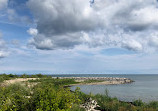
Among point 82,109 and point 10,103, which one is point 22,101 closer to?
point 10,103

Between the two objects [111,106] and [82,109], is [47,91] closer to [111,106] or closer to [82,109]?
[82,109]

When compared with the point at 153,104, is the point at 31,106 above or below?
above

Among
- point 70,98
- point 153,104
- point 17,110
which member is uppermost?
point 70,98

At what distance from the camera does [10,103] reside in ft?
30.1

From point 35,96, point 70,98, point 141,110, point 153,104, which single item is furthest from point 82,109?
point 153,104

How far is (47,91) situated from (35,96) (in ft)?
2.34

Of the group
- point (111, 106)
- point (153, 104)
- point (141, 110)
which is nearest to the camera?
point (141, 110)

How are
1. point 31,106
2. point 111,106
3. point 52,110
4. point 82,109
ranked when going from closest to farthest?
point 52,110
point 31,106
point 82,109
point 111,106

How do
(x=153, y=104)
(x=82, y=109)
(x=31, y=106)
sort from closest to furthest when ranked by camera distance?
(x=31, y=106), (x=82, y=109), (x=153, y=104)

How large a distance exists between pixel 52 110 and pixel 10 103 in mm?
3111

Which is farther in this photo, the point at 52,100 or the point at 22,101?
the point at 22,101

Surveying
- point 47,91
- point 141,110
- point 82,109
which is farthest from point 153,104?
point 47,91

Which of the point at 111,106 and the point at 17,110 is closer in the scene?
the point at 17,110

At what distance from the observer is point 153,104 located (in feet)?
62.2
